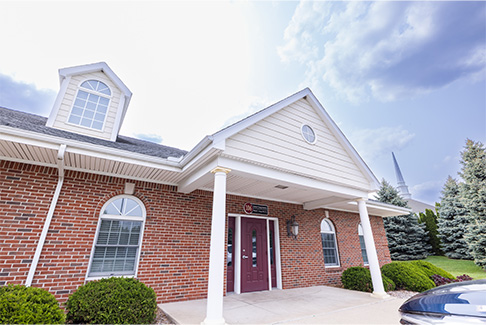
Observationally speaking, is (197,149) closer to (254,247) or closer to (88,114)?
(88,114)

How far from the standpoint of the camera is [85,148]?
165 inches

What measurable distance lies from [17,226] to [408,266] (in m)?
11.5

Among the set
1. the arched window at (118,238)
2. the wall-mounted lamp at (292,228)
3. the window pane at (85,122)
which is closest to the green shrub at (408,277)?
the wall-mounted lamp at (292,228)

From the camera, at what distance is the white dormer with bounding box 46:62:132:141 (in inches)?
217

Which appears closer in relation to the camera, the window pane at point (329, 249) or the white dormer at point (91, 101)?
the white dormer at point (91, 101)

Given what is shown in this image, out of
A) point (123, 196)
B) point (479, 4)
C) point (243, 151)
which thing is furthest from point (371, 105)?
point (123, 196)

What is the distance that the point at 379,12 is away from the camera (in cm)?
934

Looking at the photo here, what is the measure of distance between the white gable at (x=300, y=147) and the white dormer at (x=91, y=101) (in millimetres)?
3843

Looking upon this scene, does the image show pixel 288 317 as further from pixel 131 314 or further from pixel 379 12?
pixel 379 12

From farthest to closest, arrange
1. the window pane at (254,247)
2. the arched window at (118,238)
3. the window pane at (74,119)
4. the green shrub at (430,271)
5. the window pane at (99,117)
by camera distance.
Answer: the green shrub at (430,271), the window pane at (254,247), the window pane at (99,117), the window pane at (74,119), the arched window at (118,238)

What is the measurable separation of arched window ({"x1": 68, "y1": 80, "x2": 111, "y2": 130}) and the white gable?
157 inches

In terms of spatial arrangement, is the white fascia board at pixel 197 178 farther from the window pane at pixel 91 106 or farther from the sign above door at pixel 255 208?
the window pane at pixel 91 106

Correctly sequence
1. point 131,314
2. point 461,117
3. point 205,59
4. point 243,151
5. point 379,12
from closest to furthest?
point 131,314 < point 243,151 < point 379,12 < point 205,59 < point 461,117

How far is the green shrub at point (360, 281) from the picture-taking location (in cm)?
704
